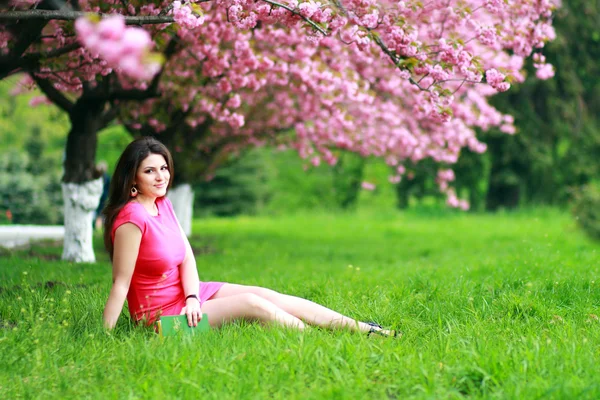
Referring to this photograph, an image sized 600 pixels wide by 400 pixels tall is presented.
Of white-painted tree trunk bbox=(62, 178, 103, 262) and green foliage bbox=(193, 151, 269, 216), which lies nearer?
white-painted tree trunk bbox=(62, 178, 103, 262)

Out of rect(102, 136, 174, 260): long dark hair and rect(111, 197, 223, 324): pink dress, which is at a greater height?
rect(102, 136, 174, 260): long dark hair

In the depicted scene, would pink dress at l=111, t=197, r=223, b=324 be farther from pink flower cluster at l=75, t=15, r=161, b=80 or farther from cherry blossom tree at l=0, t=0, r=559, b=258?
pink flower cluster at l=75, t=15, r=161, b=80

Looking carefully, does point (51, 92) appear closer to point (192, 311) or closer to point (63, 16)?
point (63, 16)

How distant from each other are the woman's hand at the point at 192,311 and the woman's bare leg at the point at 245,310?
0.50 ft

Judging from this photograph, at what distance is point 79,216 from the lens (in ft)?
28.6

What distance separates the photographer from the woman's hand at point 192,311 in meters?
4.40

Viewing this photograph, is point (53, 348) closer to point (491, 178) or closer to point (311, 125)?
point (311, 125)

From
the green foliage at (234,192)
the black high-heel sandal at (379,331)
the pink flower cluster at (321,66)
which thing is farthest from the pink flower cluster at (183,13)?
the green foliage at (234,192)

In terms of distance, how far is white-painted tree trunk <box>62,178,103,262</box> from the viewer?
28.4 feet

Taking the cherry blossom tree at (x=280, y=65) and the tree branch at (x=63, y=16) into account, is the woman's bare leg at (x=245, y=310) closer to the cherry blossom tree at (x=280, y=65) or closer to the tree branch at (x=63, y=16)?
the cherry blossom tree at (x=280, y=65)

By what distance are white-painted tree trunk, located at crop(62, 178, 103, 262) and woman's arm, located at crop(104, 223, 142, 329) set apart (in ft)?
15.0

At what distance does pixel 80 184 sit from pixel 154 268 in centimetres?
461

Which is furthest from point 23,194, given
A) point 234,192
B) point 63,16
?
point 63,16

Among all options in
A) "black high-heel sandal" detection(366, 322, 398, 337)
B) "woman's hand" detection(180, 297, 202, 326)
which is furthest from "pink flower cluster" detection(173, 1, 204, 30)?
"black high-heel sandal" detection(366, 322, 398, 337)
